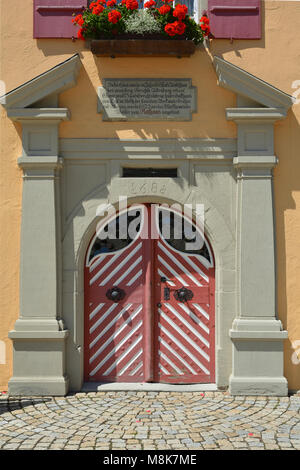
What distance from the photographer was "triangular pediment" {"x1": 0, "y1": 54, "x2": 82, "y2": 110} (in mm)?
5375

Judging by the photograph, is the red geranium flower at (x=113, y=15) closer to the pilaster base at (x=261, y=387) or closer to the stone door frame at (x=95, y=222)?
the stone door frame at (x=95, y=222)

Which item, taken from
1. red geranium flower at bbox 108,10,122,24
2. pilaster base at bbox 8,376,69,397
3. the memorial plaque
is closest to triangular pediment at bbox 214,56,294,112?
the memorial plaque

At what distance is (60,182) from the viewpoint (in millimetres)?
5555

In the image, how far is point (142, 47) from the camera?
5387 millimetres

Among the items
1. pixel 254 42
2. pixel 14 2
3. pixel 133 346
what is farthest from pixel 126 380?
pixel 14 2

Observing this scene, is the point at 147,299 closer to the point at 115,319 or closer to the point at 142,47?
the point at 115,319

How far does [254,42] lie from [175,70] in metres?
1.08

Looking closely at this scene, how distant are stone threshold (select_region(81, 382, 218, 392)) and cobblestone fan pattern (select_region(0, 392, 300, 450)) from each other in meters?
0.09

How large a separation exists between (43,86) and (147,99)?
1.31m

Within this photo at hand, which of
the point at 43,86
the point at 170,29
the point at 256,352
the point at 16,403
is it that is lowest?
the point at 16,403

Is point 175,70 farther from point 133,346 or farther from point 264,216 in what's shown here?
point 133,346

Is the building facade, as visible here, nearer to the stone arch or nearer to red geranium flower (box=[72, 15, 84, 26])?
the stone arch

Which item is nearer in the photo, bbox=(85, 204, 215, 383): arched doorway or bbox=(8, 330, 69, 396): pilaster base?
bbox=(8, 330, 69, 396): pilaster base

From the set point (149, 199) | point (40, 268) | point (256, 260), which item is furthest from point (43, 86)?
point (256, 260)
